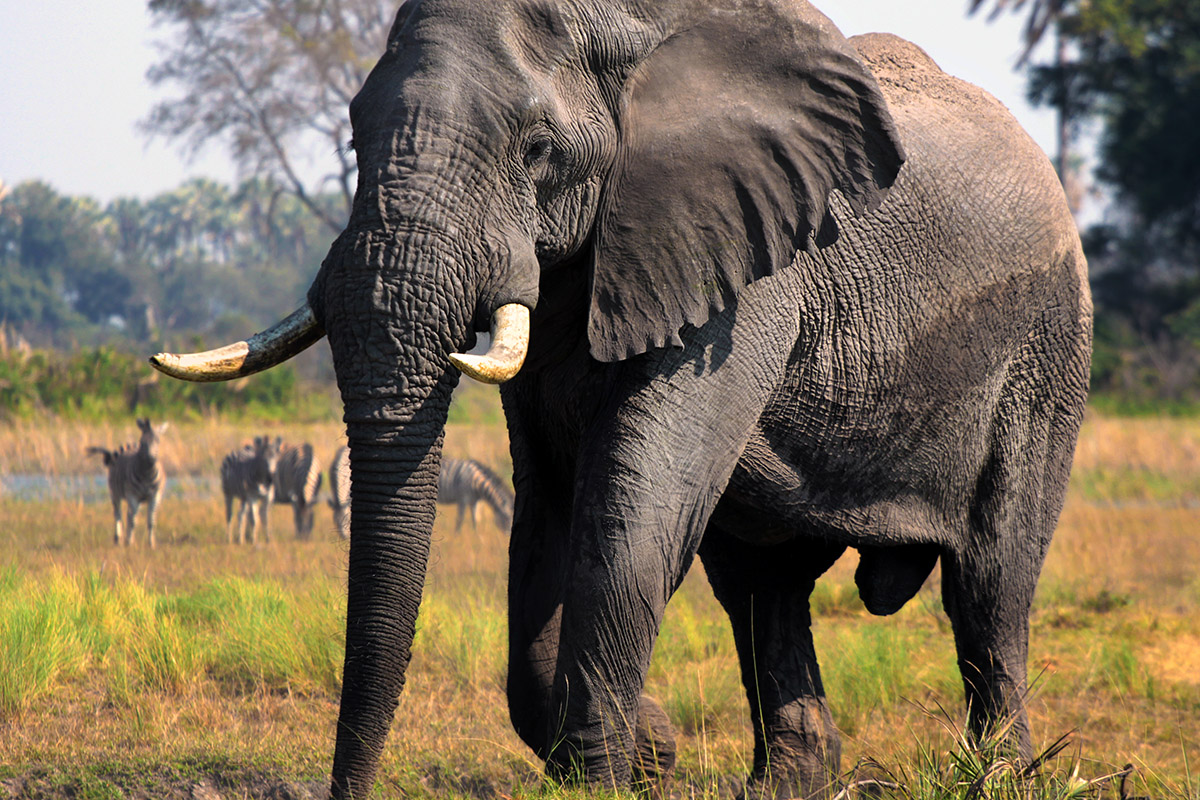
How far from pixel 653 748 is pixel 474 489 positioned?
8.89m

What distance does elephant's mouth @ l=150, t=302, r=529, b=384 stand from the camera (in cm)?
265

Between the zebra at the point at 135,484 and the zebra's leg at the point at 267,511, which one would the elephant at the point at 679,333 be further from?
the zebra's leg at the point at 267,511

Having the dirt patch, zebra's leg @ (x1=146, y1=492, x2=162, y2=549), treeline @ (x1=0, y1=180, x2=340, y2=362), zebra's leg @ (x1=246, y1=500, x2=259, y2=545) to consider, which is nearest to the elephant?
the dirt patch

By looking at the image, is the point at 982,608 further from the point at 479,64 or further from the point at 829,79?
the point at 479,64

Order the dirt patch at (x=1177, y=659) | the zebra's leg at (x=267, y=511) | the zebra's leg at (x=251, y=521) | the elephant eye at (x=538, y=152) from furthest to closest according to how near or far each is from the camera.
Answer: the zebra's leg at (x=267, y=511)
the zebra's leg at (x=251, y=521)
the dirt patch at (x=1177, y=659)
the elephant eye at (x=538, y=152)

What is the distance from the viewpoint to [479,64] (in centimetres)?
282

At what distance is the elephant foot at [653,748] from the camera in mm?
3709

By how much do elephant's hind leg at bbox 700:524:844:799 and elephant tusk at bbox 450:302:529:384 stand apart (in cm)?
174

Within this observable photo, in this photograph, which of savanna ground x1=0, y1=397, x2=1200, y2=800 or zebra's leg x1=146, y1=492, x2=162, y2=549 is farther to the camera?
zebra's leg x1=146, y1=492, x2=162, y2=549

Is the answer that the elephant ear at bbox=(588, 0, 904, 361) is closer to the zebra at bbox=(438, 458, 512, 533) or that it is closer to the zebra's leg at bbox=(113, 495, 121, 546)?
the zebra's leg at bbox=(113, 495, 121, 546)

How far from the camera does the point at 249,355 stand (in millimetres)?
2811

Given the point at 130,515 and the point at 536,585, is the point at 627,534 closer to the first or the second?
the point at 536,585

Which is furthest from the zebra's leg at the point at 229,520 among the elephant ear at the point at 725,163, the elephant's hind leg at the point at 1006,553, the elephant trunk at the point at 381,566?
the elephant ear at the point at 725,163

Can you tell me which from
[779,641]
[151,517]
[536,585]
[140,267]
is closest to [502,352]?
[536,585]
